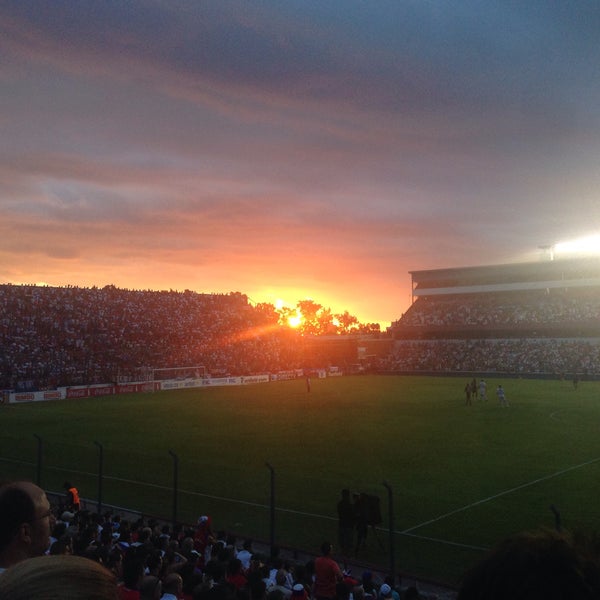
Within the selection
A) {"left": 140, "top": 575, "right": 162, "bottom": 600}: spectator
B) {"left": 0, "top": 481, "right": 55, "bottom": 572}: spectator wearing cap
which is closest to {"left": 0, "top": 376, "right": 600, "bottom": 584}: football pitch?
{"left": 140, "top": 575, "right": 162, "bottom": 600}: spectator

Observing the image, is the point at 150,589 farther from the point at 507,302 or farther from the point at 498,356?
the point at 507,302

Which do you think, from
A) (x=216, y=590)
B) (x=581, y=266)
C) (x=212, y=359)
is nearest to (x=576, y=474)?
(x=216, y=590)

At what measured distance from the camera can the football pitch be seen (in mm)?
16031

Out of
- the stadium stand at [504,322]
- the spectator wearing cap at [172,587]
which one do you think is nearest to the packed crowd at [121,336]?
the stadium stand at [504,322]

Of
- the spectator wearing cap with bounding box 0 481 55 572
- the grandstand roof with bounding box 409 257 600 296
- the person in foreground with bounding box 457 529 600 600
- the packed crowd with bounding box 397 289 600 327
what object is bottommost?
the spectator wearing cap with bounding box 0 481 55 572

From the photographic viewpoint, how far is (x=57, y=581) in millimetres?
1509

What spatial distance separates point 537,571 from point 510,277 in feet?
297

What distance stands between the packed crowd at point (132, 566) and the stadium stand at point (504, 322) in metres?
62.0

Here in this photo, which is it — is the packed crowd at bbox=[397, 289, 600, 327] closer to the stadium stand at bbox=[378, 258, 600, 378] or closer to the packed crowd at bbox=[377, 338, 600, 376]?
the stadium stand at bbox=[378, 258, 600, 378]

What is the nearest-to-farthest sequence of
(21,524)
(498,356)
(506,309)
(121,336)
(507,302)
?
(21,524), (121,336), (498,356), (506,309), (507,302)

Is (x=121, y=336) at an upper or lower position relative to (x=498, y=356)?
upper

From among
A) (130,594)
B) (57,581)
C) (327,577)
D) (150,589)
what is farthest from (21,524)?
(327,577)

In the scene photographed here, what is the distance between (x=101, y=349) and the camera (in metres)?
62.6

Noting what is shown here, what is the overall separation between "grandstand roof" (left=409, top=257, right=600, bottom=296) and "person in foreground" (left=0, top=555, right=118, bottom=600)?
87017mm
